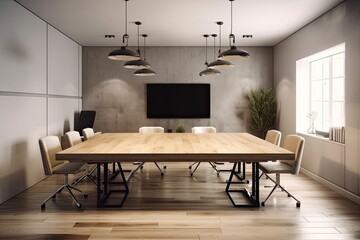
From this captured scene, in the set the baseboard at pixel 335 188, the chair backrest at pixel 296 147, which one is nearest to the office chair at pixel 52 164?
the chair backrest at pixel 296 147

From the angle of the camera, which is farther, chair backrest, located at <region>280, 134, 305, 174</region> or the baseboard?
the baseboard

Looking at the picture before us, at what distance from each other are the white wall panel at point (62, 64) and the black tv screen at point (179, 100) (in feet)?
6.27

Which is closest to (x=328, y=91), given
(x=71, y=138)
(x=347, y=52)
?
(x=347, y=52)

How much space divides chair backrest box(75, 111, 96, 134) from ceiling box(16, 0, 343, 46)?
70.1 inches

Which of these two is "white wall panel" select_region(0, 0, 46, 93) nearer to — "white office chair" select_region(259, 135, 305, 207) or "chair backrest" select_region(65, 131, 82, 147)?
"chair backrest" select_region(65, 131, 82, 147)

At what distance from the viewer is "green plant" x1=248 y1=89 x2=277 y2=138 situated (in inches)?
309

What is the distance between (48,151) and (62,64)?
326 centimetres

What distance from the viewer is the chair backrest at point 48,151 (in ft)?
12.5

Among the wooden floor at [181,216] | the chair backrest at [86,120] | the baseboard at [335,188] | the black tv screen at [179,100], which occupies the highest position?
the black tv screen at [179,100]

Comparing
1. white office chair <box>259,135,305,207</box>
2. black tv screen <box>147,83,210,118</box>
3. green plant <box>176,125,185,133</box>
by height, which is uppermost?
black tv screen <box>147,83,210,118</box>

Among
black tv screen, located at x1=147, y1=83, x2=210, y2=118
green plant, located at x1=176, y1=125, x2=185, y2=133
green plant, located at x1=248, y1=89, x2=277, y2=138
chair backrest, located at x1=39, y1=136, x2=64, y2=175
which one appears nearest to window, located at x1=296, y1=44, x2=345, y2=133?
green plant, located at x1=248, y1=89, x2=277, y2=138

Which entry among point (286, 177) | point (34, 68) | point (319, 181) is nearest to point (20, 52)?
point (34, 68)

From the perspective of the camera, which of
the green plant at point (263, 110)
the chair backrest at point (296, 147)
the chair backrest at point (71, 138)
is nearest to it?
the chair backrest at point (296, 147)

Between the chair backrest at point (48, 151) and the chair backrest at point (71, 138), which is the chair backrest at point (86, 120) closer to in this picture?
the chair backrest at point (71, 138)
